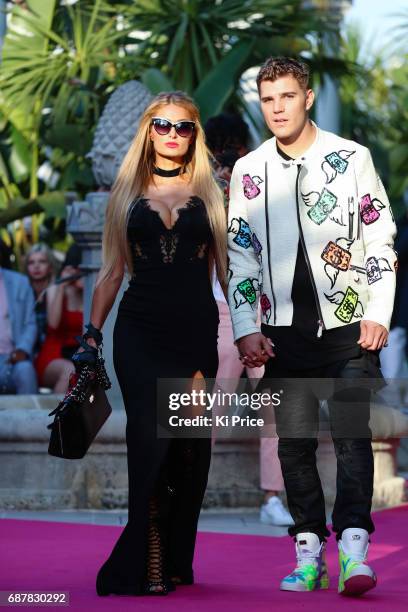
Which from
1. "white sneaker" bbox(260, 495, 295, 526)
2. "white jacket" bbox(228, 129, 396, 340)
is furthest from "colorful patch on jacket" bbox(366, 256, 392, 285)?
"white sneaker" bbox(260, 495, 295, 526)

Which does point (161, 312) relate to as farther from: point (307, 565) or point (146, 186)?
point (307, 565)

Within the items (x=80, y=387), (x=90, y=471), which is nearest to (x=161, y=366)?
(x=80, y=387)

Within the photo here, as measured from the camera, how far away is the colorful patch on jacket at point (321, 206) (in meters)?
5.29

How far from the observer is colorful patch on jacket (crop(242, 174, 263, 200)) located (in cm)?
541

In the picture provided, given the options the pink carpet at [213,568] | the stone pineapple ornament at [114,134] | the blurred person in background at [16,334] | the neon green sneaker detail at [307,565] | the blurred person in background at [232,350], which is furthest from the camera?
the blurred person in background at [16,334]

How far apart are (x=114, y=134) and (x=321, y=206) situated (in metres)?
4.40

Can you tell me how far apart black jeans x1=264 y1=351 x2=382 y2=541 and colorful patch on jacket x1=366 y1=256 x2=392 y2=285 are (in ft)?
0.88

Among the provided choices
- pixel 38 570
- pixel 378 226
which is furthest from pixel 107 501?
pixel 378 226

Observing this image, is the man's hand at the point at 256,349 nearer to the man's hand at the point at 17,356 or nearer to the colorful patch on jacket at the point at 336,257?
the colorful patch on jacket at the point at 336,257

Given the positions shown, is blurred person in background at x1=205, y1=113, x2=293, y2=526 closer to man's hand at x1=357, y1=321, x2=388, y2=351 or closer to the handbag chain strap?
the handbag chain strap

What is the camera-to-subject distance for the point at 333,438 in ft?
17.5

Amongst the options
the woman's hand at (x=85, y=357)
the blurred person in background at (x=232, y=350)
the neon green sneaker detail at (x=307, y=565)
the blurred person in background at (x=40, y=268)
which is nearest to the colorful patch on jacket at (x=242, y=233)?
the woman's hand at (x=85, y=357)

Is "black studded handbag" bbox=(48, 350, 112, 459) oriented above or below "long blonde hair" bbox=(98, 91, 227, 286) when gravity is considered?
below

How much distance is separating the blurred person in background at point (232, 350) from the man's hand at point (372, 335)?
2.41 meters
